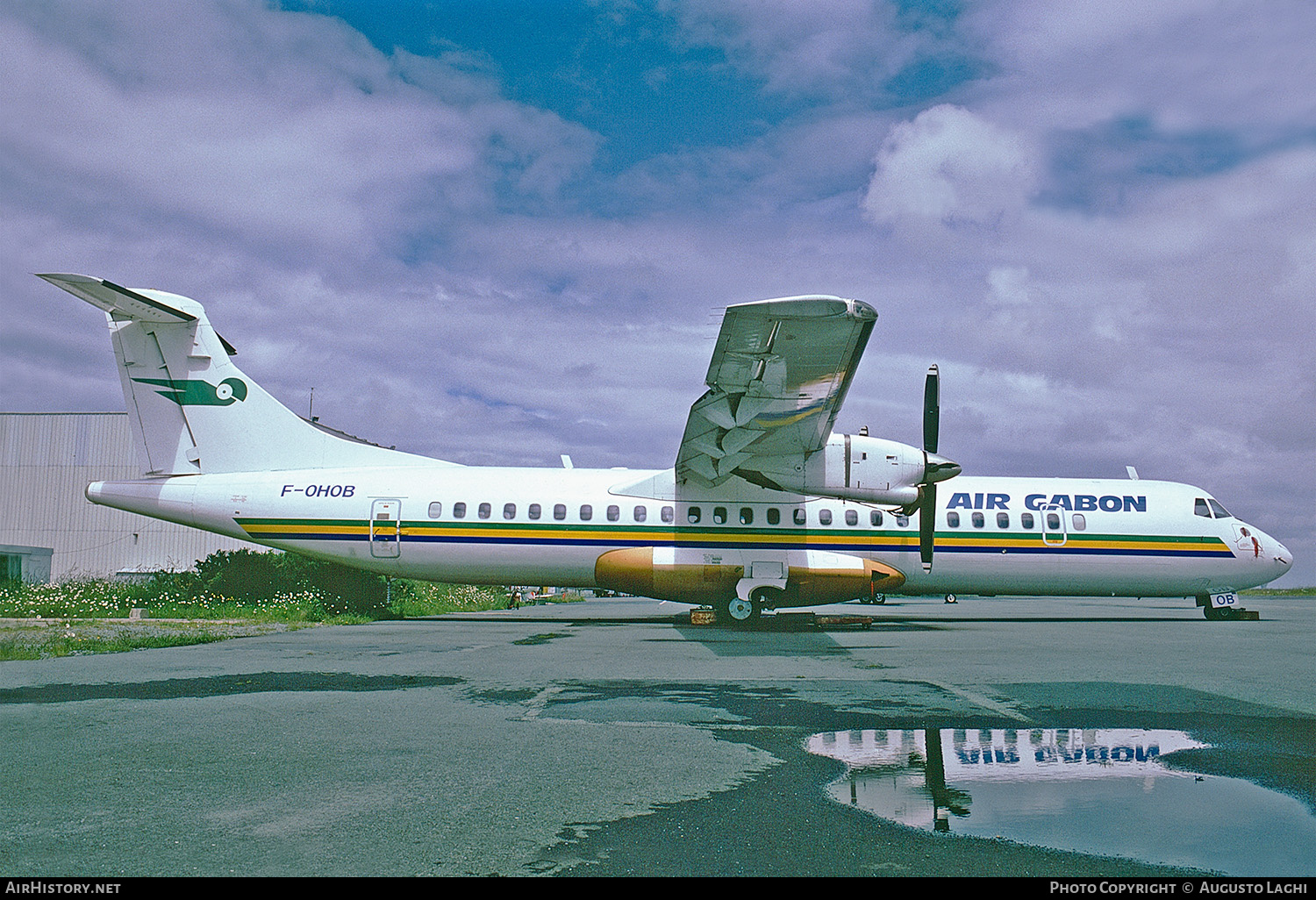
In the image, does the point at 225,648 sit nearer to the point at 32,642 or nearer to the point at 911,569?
the point at 32,642

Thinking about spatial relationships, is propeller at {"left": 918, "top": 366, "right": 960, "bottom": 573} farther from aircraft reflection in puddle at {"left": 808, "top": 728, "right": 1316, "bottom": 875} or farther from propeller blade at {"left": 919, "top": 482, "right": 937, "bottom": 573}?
aircraft reflection in puddle at {"left": 808, "top": 728, "right": 1316, "bottom": 875}

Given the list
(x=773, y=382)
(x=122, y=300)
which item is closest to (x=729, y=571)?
(x=773, y=382)

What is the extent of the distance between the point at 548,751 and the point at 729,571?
44.7 ft

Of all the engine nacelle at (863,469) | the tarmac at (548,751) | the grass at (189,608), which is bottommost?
the grass at (189,608)

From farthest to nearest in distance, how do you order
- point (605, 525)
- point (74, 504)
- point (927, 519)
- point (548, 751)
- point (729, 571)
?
point (74, 504) → point (605, 525) → point (729, 571) → point (927, 519) → point (548, 751)

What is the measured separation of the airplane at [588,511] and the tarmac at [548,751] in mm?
6444

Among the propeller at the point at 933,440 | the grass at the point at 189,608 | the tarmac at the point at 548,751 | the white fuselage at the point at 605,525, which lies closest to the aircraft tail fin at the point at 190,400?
the white fuselage at the point at 605,525

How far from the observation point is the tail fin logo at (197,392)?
63.6ft

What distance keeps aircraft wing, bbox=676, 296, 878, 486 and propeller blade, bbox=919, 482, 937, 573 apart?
3013 millimetres

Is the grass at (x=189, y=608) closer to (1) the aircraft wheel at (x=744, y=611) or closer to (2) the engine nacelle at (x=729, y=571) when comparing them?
(2) the engine nacelle at (x=729, y=571)

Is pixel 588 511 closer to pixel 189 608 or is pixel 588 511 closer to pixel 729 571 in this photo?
pixel 729 571

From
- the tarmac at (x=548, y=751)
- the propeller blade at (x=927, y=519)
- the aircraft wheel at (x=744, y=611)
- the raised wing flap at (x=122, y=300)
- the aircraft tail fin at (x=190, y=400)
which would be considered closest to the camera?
the tarmac at (x=548, y=751)

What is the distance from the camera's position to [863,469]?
17.8 metres

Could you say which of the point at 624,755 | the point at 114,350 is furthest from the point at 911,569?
the point at 114,350
